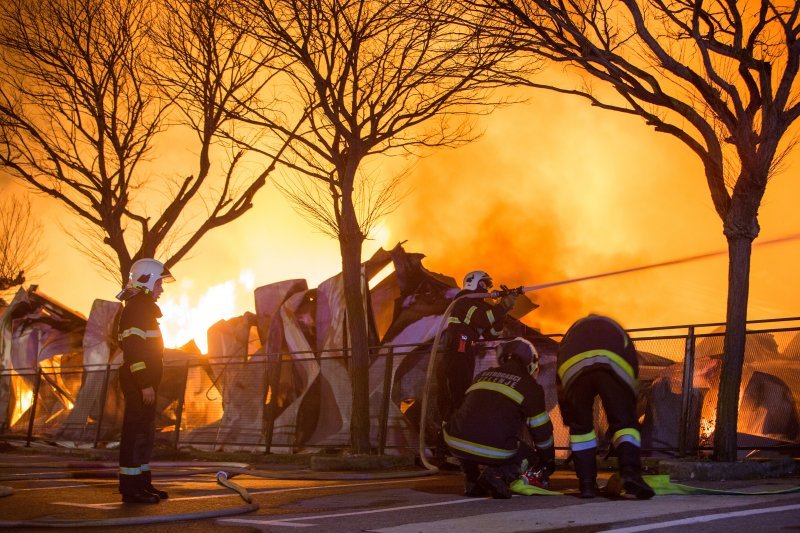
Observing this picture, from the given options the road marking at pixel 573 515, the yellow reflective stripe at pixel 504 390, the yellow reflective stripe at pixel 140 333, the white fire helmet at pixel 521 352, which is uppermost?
the yellow reflective stripe at pixel 140 333

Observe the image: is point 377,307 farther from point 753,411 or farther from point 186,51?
point 753,411

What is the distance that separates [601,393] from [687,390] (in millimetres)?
4257

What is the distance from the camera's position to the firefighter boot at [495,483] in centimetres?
778

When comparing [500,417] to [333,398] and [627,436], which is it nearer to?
[627,436]

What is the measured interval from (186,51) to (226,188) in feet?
10.5

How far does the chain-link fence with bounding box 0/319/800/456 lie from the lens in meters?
10.9

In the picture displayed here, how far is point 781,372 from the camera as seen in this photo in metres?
10.8

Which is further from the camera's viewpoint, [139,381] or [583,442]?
[139,381]

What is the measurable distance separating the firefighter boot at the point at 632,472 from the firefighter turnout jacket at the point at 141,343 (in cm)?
399

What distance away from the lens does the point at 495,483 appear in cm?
779

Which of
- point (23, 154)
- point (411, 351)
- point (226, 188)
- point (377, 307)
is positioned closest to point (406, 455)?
point (411, 351)

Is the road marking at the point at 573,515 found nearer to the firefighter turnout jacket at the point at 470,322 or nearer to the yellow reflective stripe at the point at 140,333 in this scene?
the yellow reflective stripe at the point at 140,333

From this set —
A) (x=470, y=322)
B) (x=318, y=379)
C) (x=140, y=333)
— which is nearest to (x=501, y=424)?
(x=140, y=333)

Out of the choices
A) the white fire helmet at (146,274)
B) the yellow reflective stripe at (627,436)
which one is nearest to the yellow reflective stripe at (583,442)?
the yellow reflective stripe at (627,436)
